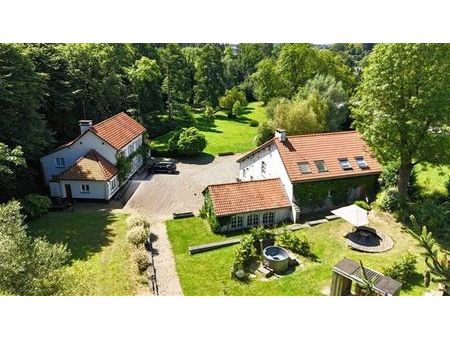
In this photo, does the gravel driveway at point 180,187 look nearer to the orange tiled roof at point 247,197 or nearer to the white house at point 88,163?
the white house at point 88,163

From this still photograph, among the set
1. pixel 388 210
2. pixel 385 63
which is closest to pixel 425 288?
pixel 388 210

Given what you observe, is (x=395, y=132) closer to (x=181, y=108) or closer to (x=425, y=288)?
(x=425, y=288)

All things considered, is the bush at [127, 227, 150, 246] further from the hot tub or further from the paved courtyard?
the hot tub

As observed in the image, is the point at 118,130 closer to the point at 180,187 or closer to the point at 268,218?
the point at 180,187

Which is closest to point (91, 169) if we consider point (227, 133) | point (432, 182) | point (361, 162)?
point (361, 162)

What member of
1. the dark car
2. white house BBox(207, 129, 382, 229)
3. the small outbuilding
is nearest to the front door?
the dark car
